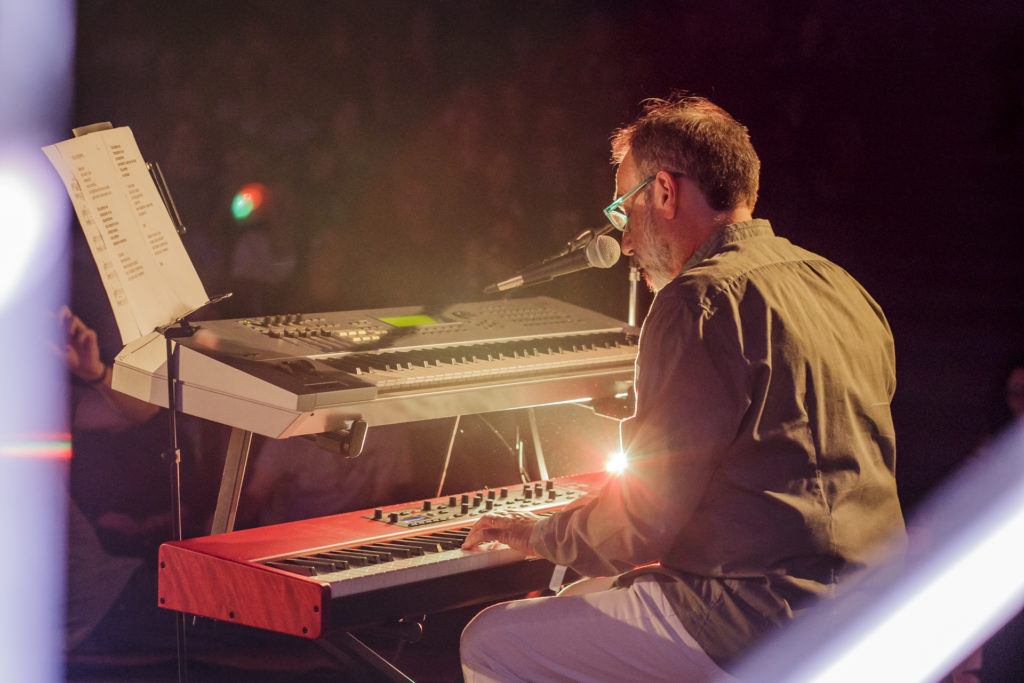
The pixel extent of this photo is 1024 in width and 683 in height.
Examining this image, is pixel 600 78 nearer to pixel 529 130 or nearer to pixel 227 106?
pixel 529 130

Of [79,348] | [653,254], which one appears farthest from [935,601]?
[79,348]

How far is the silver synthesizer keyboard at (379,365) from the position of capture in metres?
2.21

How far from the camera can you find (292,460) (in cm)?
338

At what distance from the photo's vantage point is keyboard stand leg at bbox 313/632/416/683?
2.09m

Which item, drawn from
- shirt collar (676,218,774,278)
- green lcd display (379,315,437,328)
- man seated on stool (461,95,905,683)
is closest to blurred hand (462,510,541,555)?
man seated on stool (461,95,905,683)

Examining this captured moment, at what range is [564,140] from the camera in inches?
152

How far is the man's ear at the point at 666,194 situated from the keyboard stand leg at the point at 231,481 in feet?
4.44

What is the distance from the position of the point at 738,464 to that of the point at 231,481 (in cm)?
157

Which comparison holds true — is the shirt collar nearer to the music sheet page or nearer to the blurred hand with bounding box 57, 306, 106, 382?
the music sheet page

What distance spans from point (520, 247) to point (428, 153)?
557mm

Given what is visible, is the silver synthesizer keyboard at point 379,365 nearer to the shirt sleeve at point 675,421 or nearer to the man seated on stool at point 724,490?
the man seated on stool at point 724,490

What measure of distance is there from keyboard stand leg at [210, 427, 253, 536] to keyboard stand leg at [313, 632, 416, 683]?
0.58m

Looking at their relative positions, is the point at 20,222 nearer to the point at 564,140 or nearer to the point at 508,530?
the point at 508,530

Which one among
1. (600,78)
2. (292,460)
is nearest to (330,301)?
(292,460)
